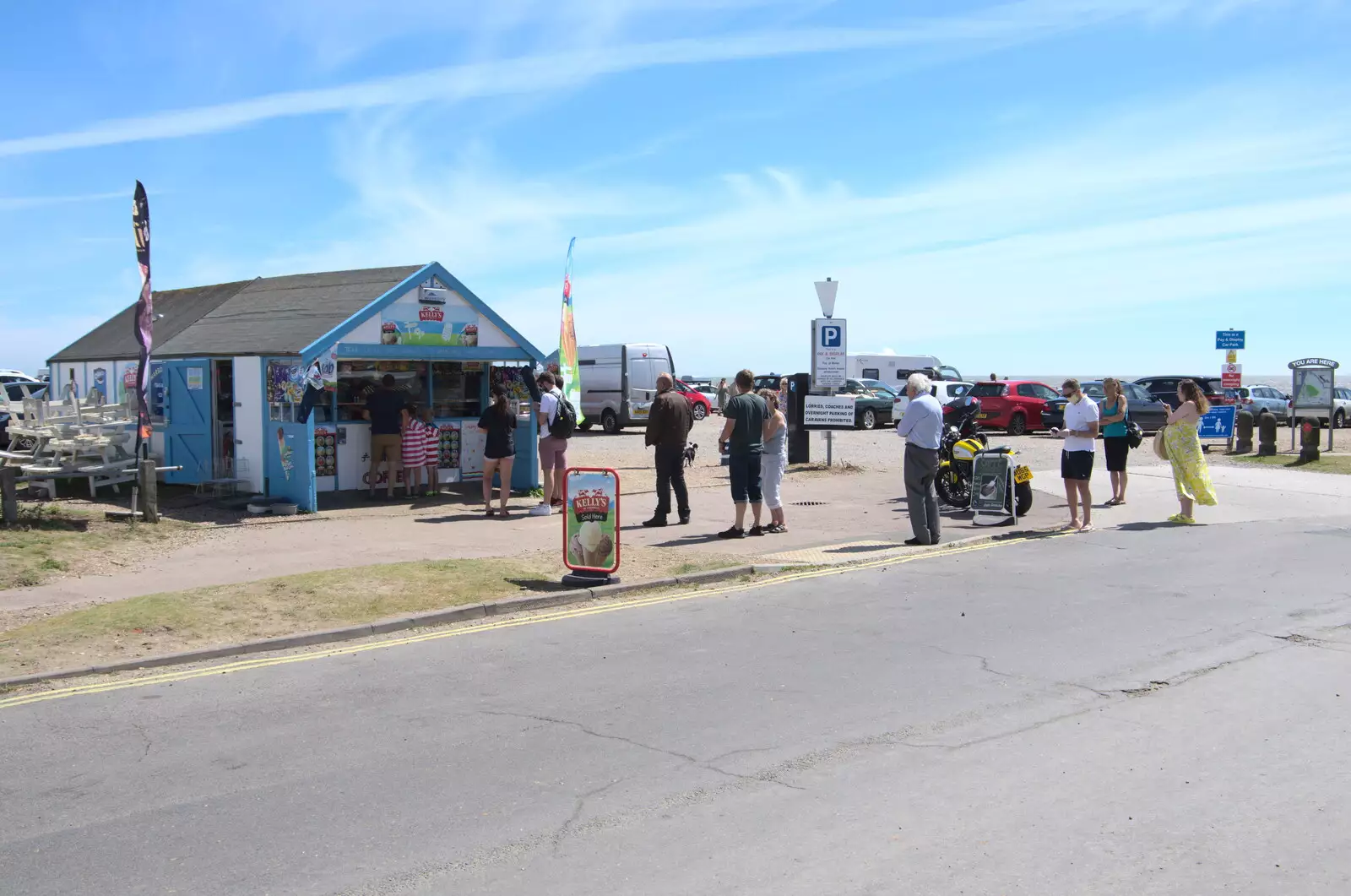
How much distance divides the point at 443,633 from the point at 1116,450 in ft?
35.6

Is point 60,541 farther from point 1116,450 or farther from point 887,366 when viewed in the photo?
point 887,366

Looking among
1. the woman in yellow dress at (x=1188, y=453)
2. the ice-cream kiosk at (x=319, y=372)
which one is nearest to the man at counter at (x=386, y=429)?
the ice-cream kiosk at (x=319, y=372)

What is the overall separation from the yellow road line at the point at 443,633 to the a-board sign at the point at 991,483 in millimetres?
2053

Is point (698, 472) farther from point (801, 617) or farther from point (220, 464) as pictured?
point (801, 617)

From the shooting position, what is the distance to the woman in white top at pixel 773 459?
44.9 ft

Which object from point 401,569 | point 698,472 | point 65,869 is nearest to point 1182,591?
point 401,569

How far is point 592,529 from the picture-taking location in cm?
1041

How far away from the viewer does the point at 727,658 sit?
308 inches

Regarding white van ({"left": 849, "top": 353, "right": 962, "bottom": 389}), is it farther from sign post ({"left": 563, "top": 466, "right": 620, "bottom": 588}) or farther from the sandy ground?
sign post ({"left": 563, "top": 466, "right": 620, "bottom": 588})

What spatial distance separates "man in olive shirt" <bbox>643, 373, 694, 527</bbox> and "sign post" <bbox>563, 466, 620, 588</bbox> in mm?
3403

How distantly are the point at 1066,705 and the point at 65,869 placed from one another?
5.09 metres

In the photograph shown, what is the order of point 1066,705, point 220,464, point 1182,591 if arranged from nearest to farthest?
point 1066,705 → point 1182,591 → point 220,464

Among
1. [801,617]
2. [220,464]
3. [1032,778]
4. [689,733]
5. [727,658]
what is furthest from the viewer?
[220,464]

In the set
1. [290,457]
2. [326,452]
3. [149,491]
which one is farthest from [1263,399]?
[149,491]
